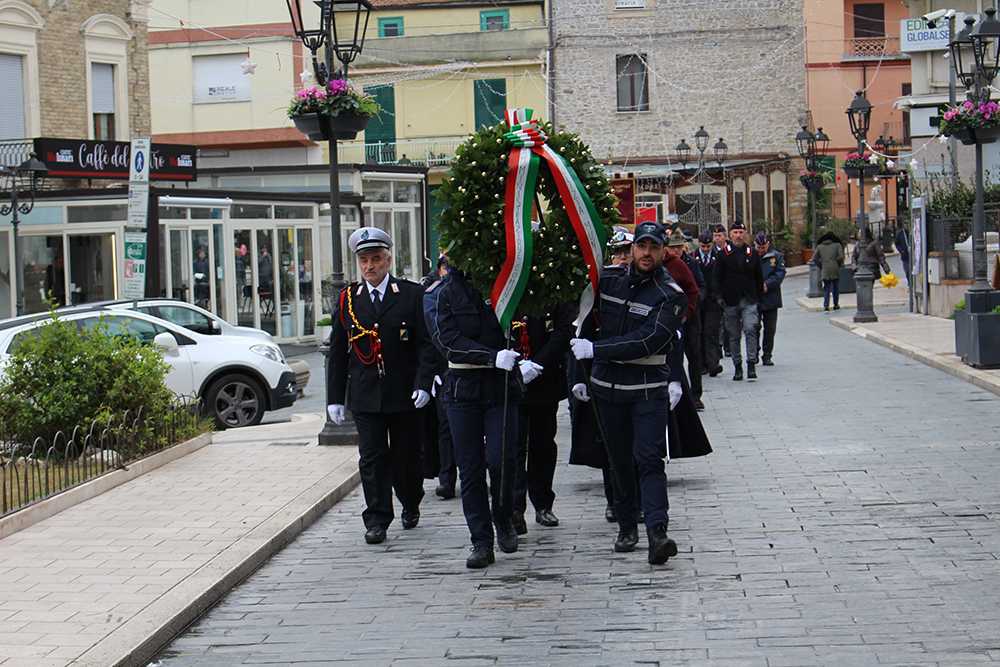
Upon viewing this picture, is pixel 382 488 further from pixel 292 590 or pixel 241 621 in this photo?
pixel 241 621

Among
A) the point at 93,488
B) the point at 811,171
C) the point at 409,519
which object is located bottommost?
the point at 409,519

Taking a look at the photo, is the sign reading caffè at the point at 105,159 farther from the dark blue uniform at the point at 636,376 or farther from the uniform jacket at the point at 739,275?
the dark blue uniform at the point at 636,376

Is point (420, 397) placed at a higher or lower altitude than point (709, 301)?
lower

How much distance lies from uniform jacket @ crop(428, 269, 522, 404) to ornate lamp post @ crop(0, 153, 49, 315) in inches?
743

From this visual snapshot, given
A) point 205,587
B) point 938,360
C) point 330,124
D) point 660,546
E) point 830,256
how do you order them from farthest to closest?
point 830,256
point 938,360
point 330,124
point 660,546
point 205,587

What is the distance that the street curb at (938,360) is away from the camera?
663 inches

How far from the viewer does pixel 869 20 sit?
6044 cm

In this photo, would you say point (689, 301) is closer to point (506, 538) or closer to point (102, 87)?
point (506, 538)

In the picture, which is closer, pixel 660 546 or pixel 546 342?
pixel 660 546

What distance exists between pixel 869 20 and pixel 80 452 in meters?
53.9

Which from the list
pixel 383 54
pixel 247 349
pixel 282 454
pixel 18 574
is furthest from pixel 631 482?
pixel 383 54

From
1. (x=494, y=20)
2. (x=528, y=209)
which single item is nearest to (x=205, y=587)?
(x=528, y=209)

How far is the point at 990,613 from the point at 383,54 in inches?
1788

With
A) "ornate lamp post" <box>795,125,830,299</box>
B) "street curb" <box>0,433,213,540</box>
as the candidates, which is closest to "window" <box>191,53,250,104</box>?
"ornate lamp post" <box>795,125,830,299</box>
